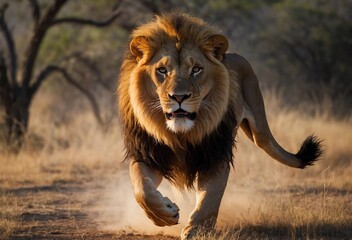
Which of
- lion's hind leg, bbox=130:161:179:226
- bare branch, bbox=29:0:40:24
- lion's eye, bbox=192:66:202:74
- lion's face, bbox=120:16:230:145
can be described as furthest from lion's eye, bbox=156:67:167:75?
bare branch, bbox=29:0:40:24

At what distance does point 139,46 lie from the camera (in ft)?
15.0

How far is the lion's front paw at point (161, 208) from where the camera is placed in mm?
4199

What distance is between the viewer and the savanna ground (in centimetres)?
491

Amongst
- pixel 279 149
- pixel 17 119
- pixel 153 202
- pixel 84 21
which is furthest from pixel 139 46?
pixel 84 21

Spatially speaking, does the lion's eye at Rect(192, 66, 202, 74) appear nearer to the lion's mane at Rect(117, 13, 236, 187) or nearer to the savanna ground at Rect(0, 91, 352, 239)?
the lion's mane at Rect(117, 13, 236, 187)

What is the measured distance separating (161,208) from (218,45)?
1132 millimetres

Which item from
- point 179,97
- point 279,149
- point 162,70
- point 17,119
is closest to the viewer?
point 179,97

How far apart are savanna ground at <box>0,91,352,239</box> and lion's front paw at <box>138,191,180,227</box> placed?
0.67 ft

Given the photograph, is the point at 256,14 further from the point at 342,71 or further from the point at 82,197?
the point at 82,197

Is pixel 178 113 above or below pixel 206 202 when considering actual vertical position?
above

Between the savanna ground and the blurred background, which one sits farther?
the blurred background

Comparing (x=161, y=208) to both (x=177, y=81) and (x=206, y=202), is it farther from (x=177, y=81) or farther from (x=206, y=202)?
(x=177, y=81)

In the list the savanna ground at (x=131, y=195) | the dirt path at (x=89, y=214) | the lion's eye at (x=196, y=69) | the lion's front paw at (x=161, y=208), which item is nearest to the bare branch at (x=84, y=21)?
the savanna ground at (x=131, y=195)

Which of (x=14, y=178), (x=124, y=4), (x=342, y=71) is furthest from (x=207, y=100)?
(x=342, y=71)
